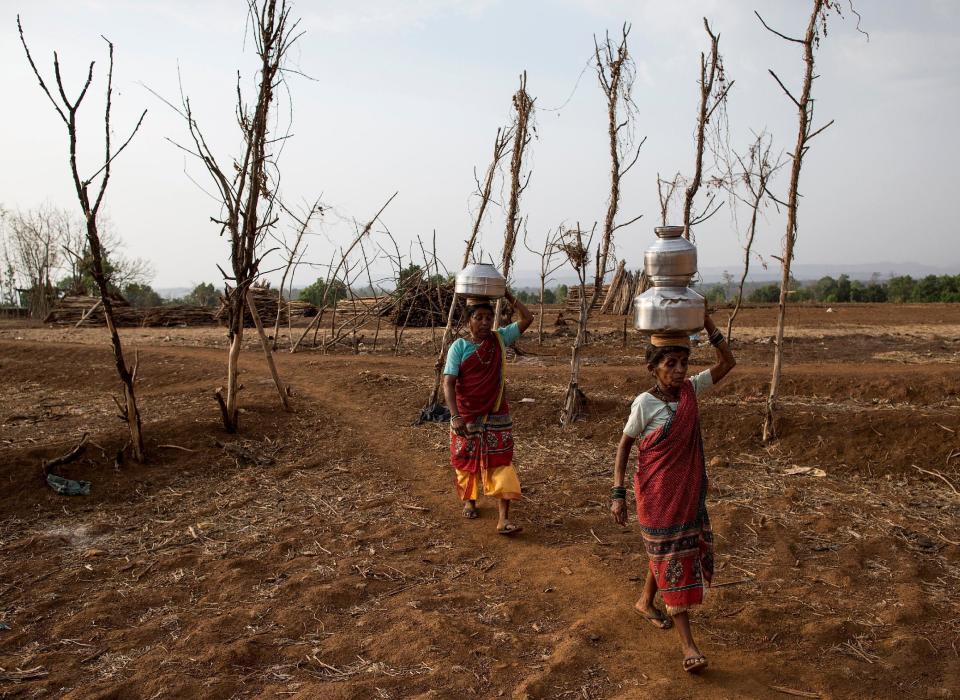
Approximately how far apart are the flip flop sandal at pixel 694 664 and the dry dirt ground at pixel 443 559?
0.14ft

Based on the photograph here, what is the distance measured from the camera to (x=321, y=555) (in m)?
4.00

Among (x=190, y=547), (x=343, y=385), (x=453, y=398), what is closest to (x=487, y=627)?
(x=453, y=398)

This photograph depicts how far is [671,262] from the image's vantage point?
2.96 metres

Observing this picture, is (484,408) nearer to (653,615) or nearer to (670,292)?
(653,615)

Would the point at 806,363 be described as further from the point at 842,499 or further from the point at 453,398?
the point at 453,398

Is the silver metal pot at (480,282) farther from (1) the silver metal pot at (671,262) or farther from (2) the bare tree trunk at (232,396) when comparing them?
(2) the bare tree trunk at (232,396)

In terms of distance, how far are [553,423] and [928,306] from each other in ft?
54.8

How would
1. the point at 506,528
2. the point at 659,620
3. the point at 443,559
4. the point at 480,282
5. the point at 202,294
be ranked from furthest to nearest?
the point at 202,294
the point at 506,528
the point at 480,282
the point at 443,559
the point at 659,620

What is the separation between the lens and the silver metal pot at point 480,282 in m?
4.12

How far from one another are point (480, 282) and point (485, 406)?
77 centimetres

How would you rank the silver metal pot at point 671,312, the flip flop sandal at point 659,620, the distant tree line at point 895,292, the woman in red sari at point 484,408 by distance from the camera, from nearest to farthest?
the silver metal pot at point 671,312
the flip flop sandal at point 659,620
the woman in red sari at point 484,408
the distant tree line at point 895,292

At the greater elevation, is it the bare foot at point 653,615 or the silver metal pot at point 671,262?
the silver metal pot at point 671,262

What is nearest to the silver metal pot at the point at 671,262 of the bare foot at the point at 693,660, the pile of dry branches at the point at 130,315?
the bare foot at the point at 693,660

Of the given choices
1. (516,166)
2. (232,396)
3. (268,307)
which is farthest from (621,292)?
(232,396)
